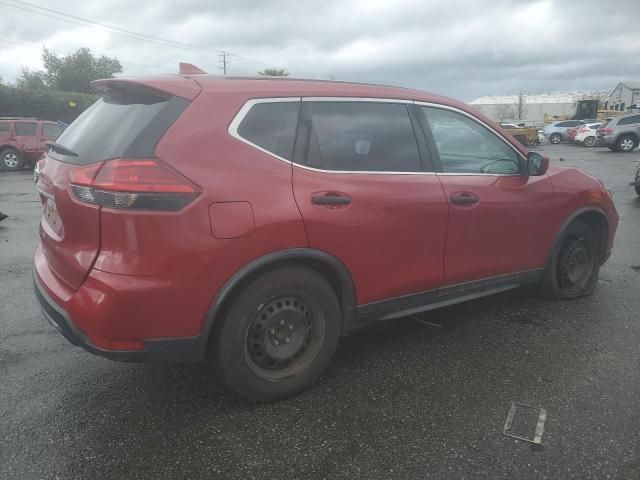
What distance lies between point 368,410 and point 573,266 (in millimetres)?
2652

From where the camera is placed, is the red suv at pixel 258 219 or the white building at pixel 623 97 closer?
the red suv at pixel 258 219

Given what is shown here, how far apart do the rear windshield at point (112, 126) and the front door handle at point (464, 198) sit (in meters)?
1.86

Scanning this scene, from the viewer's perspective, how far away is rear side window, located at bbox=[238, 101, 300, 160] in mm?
2662

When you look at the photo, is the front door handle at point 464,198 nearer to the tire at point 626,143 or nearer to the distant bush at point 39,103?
the tire at point 626,143

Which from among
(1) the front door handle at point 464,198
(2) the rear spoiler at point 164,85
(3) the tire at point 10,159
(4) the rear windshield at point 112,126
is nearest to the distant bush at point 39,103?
(3) the tire at point 10,159

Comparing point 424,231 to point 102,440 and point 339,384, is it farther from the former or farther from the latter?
point 102,440

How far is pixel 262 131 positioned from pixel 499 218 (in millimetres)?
1860

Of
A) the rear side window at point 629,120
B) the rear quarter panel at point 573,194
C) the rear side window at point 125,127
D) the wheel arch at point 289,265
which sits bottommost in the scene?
the wheel arch at point 289,265

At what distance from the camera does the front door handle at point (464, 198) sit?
3344 millimetres

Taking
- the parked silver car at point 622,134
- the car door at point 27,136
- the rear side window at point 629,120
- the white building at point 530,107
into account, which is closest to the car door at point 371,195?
the car door at point 27,136

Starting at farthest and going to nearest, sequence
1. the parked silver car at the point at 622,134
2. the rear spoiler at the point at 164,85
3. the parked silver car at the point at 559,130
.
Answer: the parked silver car at the point at 559,130 < the parked silver car at the point at 622,134 < the rear spoiler at the point at 164,85

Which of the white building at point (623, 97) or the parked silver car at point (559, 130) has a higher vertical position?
the white building at point (623, 97)

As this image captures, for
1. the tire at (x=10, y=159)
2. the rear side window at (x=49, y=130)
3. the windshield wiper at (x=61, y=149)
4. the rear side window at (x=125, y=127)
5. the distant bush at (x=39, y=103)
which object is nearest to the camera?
the rear side window at (x=125, y=127)

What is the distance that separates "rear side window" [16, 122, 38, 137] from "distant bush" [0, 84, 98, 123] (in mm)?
11006
